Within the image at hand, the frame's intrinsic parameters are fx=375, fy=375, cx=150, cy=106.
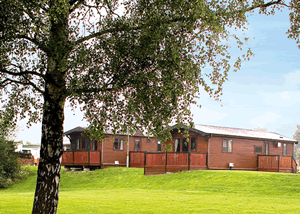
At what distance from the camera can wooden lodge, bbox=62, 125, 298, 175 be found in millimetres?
29047

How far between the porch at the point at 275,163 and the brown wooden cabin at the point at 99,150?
434 inches

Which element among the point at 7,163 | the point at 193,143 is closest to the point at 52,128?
the point at 193,143

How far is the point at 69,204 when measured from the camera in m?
15.4

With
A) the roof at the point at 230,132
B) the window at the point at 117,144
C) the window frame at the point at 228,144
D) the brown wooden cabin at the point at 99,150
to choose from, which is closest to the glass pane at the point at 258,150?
the roof at the point at 230,132

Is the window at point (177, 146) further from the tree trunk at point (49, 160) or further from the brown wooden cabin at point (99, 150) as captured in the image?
the tree trunk at point (49, 160)

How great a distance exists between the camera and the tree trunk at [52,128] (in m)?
10.4

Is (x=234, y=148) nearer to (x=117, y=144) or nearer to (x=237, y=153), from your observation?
(x=237, y=153)

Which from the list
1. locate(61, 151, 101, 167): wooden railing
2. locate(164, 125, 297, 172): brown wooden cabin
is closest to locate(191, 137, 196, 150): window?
locate(164, 125, 297, 172): brown wooden cabin

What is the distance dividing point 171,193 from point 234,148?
1540 centimetres

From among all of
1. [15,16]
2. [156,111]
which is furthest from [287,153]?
[15,16]

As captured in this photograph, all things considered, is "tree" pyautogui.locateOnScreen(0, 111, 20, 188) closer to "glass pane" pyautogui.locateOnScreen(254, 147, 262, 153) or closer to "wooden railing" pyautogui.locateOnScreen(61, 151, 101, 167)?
"wooden railing" pyautogui.locateOnScreen(61, 151, 101, 167)

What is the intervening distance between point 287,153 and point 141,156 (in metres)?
15.0

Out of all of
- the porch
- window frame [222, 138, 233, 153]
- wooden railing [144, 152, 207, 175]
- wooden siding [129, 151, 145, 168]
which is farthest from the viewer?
wooden siding [129, 151, 145, 168]

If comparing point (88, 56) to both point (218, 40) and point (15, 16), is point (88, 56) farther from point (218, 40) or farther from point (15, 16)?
point (218, 40)
